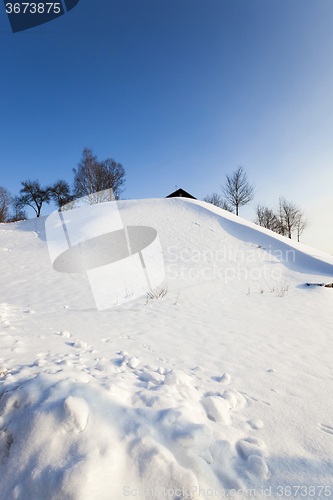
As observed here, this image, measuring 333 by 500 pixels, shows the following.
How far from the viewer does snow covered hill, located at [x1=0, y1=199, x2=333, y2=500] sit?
118 cm

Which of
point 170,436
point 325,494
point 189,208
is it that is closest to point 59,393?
point 170,436

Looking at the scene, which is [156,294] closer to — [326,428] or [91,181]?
[326,428]

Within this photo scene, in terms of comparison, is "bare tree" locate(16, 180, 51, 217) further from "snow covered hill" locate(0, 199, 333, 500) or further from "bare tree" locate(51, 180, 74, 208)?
"snow covered hill" locate(0, 199, 333, 500)

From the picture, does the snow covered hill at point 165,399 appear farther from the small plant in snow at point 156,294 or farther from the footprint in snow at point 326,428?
the small plant in snow at point 156,294

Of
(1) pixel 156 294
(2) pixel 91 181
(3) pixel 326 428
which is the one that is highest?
(2) pixel 91 181

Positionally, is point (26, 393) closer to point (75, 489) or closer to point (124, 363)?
point (75, 489)

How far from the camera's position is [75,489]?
1035 mm

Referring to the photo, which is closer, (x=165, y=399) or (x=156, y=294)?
(x=165, y=399)

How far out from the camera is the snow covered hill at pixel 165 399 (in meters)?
1.18

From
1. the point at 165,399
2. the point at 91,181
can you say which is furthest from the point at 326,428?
the point at 91,181

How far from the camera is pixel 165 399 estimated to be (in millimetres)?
1809

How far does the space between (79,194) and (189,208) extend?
1702 cm

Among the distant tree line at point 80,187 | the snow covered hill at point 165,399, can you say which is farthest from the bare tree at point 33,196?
the snow covered hill at point 165,399

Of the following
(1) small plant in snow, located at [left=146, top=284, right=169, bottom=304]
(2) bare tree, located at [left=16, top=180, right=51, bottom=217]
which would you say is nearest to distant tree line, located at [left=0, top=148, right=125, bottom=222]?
(2) bare tree, located at [left=16, top=180, right=51, bottom=217]
